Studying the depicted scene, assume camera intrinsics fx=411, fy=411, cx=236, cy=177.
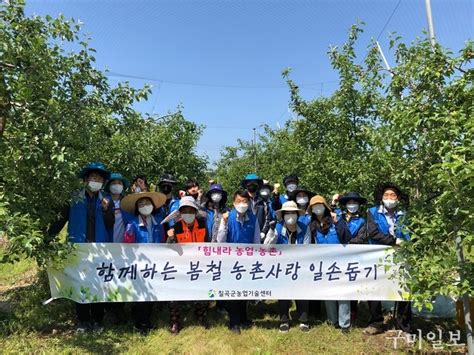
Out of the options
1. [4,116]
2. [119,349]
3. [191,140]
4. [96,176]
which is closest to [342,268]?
[119,349]

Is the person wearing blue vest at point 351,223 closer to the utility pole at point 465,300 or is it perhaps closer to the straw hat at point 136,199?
the utility pole at point 465,300

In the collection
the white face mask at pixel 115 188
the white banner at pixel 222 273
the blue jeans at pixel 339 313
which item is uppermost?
the white face mask at pixel 115 188

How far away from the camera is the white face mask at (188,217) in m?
5.31

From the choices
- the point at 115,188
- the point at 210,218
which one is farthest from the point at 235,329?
the point at 115,188

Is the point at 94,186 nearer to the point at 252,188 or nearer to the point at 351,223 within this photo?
the point at 252,188

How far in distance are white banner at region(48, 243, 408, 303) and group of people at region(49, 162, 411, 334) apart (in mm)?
169

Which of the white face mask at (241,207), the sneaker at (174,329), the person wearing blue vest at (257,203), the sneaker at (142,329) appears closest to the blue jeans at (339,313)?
the person wearing blue vest at (257,203)

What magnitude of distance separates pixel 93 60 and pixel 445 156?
4.01 meters

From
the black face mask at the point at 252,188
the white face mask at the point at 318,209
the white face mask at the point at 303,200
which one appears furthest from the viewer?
the black face mask at the point at 252,188

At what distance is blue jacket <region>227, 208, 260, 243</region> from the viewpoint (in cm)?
545

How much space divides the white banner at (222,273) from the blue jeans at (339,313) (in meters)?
0.13

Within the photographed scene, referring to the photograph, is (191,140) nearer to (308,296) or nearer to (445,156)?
(308,296)

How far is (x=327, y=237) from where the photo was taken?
18.2ft

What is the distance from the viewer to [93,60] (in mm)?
4957
